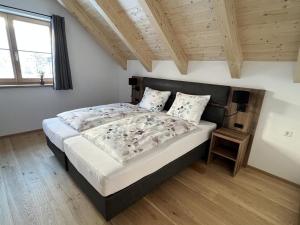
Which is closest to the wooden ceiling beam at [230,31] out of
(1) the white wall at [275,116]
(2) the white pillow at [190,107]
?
(1) the white wall at [275,116]

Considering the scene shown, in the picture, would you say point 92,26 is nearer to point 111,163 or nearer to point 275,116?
point 111,163

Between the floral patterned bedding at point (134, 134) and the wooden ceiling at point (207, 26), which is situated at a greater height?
the wooden ceiling at point (207, 26)

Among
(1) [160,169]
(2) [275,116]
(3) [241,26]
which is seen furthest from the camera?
(2) [275,116]

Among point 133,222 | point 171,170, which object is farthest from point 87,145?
point 171,170

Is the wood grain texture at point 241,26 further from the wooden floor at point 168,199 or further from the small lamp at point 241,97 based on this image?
the wooden floor at point 168,199

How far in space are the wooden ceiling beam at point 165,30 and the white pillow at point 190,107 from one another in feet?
2.04

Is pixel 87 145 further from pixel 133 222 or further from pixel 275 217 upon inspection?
pixel 275 217

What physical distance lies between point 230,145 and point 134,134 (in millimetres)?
1583

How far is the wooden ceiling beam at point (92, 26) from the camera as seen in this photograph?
285 cm

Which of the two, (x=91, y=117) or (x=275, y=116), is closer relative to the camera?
(x=275, y=116)

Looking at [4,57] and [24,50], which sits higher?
[24,50]

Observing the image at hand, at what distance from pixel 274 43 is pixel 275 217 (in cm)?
187

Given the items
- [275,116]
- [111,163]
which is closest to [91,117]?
[111,163]

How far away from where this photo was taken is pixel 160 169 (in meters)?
1.73
